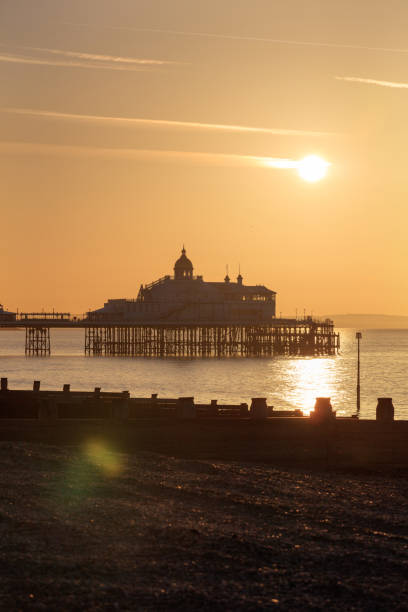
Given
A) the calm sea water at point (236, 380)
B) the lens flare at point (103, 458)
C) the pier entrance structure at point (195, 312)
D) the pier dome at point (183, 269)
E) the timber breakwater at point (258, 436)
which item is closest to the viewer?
the lens flare at point (103, 458)

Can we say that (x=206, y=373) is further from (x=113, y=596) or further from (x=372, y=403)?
(x=113, y=596)

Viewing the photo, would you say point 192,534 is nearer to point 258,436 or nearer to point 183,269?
point 258,436

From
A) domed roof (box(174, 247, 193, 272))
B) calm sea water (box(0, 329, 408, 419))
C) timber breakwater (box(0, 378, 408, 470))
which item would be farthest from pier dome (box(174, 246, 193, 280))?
timber breakwater (box(0, 378, 408, 470))

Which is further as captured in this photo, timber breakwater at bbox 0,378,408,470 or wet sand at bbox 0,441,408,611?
timber breakwater at bbox 0,378,408,470

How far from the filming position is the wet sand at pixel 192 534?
9570 mm

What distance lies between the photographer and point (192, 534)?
37.9ft

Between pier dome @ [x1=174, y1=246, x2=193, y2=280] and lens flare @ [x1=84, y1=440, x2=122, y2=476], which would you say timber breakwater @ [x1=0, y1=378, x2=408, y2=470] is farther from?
pier dome @ [x1=174, y1=246, x2=193, y2=280]

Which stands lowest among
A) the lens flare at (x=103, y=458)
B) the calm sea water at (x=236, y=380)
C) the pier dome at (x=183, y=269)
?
the calm sea water at (x=236, y=380)

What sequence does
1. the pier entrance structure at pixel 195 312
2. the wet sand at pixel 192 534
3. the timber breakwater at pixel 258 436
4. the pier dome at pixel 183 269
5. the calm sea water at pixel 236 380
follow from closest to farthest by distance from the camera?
the wet sand at pixel 192 534
the timber breakwater at pixel 258 436
the calm sea water at pixel 236 380
the pier entrance structure at pixel 195 312
the pier dome at pixel 183 269

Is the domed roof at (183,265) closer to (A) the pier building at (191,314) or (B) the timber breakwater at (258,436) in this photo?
(A) the pier building at (191,314)

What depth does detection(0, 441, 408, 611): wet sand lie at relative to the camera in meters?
9.57

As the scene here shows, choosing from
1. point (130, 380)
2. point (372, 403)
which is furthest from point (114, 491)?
point (130, 380)

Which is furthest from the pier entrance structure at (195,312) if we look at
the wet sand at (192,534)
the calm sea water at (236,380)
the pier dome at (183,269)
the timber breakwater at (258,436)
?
the wet sand at (192,534)

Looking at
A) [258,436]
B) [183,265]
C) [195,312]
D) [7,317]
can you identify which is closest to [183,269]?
[183,265]
